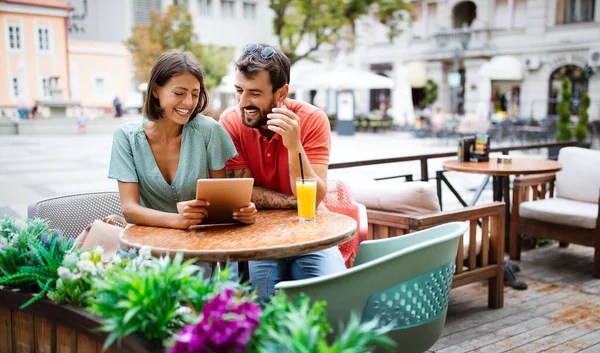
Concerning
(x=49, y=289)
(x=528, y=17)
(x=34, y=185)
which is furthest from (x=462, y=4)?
(x=49, y=289)

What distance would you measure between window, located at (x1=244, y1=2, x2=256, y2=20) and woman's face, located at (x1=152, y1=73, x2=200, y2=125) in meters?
32.1

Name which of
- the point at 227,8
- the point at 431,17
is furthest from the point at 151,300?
the point at 227,8

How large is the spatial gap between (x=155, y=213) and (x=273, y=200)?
1.66 ft

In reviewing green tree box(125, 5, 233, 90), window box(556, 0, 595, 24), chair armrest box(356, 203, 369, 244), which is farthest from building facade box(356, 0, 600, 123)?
chair armrest box(356, 203, 369, 244)

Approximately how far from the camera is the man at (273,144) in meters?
2.14

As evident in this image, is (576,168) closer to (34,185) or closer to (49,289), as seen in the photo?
(49,289)

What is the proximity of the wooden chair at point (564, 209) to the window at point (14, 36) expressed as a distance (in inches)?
549

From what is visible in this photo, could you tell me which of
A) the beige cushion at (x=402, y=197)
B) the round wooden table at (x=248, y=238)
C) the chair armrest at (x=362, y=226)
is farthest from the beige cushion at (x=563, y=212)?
the round wooden table at (x=248, y=238)

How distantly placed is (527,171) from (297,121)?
2512mm

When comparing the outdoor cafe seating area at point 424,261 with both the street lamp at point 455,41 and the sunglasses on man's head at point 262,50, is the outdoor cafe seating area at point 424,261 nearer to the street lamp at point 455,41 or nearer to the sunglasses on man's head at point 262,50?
the sunglasses on man's head at point 262,50

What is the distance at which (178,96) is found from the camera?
7.04 ft

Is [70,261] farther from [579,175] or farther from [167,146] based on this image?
[579,175]

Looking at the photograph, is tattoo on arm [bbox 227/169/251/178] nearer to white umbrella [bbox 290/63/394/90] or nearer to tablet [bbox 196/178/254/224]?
tablet [bbox 196/178/254/224]

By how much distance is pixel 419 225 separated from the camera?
9.22ft
